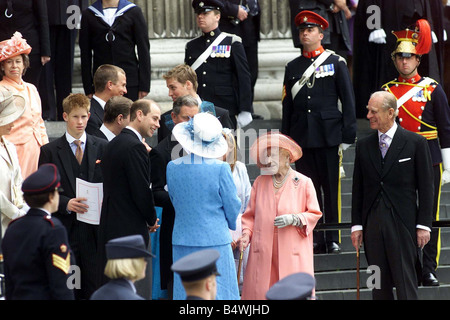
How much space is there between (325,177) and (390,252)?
1.67m

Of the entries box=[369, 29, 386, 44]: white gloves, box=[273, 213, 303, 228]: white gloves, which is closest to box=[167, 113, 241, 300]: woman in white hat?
box=[273, 213, 303, 228]: white gloves

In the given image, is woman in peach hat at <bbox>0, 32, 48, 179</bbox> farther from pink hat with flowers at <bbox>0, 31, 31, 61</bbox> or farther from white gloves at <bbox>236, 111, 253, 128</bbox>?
white gloves at <bbox>236, 111, 253, 128</bbox>

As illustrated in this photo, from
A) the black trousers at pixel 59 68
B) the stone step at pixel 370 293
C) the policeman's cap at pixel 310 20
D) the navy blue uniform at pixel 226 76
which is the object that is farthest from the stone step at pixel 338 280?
the black trousers at pixel 59 68

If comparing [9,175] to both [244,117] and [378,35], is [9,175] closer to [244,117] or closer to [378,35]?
[244,117]

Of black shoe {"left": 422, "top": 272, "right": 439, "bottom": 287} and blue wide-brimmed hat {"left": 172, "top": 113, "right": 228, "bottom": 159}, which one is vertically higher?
blue wide-brimmed hat {"left": 172, "top": 113, "right": 228, "bottom": 159}

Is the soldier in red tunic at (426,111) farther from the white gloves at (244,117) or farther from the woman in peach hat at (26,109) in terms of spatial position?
the woman in peach hat at (26,109)

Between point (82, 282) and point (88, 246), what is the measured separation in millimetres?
272

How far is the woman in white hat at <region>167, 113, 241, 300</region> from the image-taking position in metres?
7.52

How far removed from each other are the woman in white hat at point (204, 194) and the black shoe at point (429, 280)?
2318 mm

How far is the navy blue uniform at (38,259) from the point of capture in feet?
20.1

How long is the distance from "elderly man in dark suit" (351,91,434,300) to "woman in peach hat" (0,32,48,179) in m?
2.78

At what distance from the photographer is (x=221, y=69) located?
1035 centimetres

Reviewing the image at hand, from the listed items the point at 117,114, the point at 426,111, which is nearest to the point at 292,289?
the point at 117,114

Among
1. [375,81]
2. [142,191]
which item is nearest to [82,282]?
[142,191]
